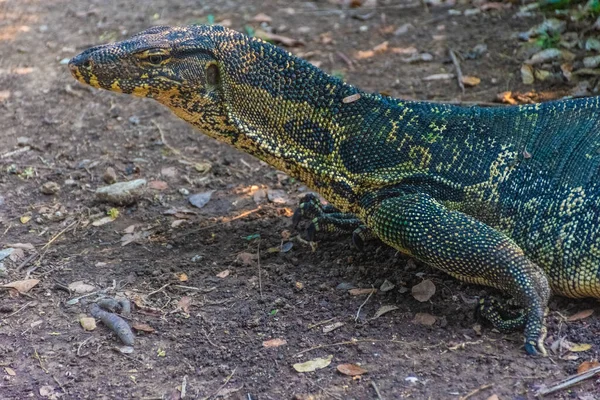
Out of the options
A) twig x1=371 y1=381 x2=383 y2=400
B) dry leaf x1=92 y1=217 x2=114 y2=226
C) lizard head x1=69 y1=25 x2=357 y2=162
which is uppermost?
lizard head x1=69 y1=25 x2=357 y2=162

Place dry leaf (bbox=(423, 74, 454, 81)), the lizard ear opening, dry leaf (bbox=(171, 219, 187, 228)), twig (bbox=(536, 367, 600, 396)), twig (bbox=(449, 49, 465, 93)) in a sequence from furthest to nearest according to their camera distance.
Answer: dry leaf (bbox=(423, 74, 454, 81))
twig (bbox=(449, 49, 465, 93))
dry leaf (bbox=(171, 219, 187, 228))
the lizard ear opening
twig (bbox=(536, 367, 600, 396))

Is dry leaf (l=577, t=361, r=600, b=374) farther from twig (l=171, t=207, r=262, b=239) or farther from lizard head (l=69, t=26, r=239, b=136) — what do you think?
twig (l=171, t=207, r=262, b=239)

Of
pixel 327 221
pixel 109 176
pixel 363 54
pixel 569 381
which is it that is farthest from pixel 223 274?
pixel 363 54

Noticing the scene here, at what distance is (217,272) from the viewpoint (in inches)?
198

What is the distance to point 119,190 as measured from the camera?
5.97m

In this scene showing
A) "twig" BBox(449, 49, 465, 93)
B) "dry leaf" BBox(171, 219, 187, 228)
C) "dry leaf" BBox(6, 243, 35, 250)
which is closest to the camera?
"dry leaf" BBox(6, 243, 35, 250)

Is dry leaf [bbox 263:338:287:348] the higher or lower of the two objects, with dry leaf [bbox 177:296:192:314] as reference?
higher

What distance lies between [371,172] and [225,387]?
5.25 ft

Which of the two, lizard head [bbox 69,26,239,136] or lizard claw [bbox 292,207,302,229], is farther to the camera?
lizard claw [bbox 292,207,302,229]

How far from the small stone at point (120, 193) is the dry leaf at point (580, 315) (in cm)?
351

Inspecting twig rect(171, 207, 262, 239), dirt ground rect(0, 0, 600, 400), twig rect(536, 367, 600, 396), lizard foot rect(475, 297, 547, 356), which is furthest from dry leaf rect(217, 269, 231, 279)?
twig rect(536, 367, 600, 396)

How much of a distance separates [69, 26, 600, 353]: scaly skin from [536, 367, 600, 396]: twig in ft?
0.94

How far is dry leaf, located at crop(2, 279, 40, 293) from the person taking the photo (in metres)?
4.77

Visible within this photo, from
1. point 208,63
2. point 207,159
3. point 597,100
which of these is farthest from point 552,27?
point 208,63
